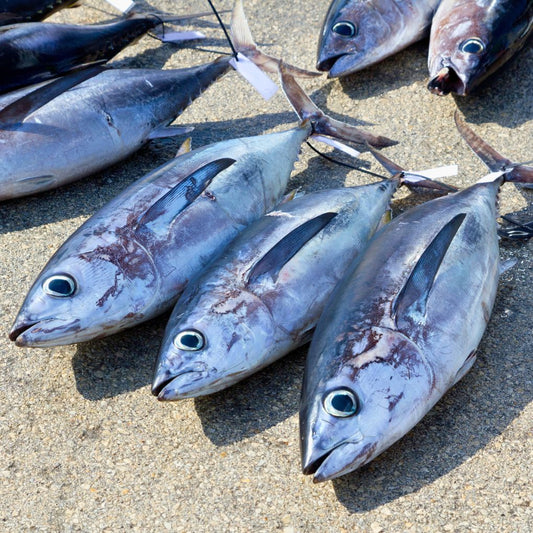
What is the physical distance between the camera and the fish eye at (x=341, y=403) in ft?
6.95

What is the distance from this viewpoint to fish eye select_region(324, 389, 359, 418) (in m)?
2.12

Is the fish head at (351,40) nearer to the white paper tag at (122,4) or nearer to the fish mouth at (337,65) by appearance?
the fish mouth at (337,65)

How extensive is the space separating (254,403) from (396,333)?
582mm

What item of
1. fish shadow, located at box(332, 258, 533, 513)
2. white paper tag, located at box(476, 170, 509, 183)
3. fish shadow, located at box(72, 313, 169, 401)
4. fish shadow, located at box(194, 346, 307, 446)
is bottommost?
fish shadow, located at box(194, 346, 307, 446)

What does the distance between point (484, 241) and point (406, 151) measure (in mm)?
1018

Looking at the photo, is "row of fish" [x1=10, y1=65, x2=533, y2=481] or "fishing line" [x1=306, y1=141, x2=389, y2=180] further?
"fishing line" [x1=306, y1=141, x2=389, y2=180]

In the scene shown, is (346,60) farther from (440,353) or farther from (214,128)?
(440,353)

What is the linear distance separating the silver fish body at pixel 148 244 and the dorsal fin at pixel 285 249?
0.32 meters

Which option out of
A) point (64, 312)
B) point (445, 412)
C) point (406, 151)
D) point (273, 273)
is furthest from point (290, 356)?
point (406, 151)

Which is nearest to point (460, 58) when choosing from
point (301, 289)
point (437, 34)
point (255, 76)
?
point (437, 34)

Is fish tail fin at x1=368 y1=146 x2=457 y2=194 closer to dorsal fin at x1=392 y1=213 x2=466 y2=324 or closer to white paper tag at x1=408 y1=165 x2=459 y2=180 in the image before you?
white paper tag at x1=408 y1=165 x2=459 y2=180

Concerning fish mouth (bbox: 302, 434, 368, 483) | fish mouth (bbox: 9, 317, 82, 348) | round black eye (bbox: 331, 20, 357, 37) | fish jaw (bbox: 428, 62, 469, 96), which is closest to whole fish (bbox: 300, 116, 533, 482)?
fish mouth (bbox: 302, 434, 368, 483)

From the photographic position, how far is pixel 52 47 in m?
3.77

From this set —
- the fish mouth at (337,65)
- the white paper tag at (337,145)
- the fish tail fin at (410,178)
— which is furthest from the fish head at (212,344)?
the fish mouth at (337,65)
